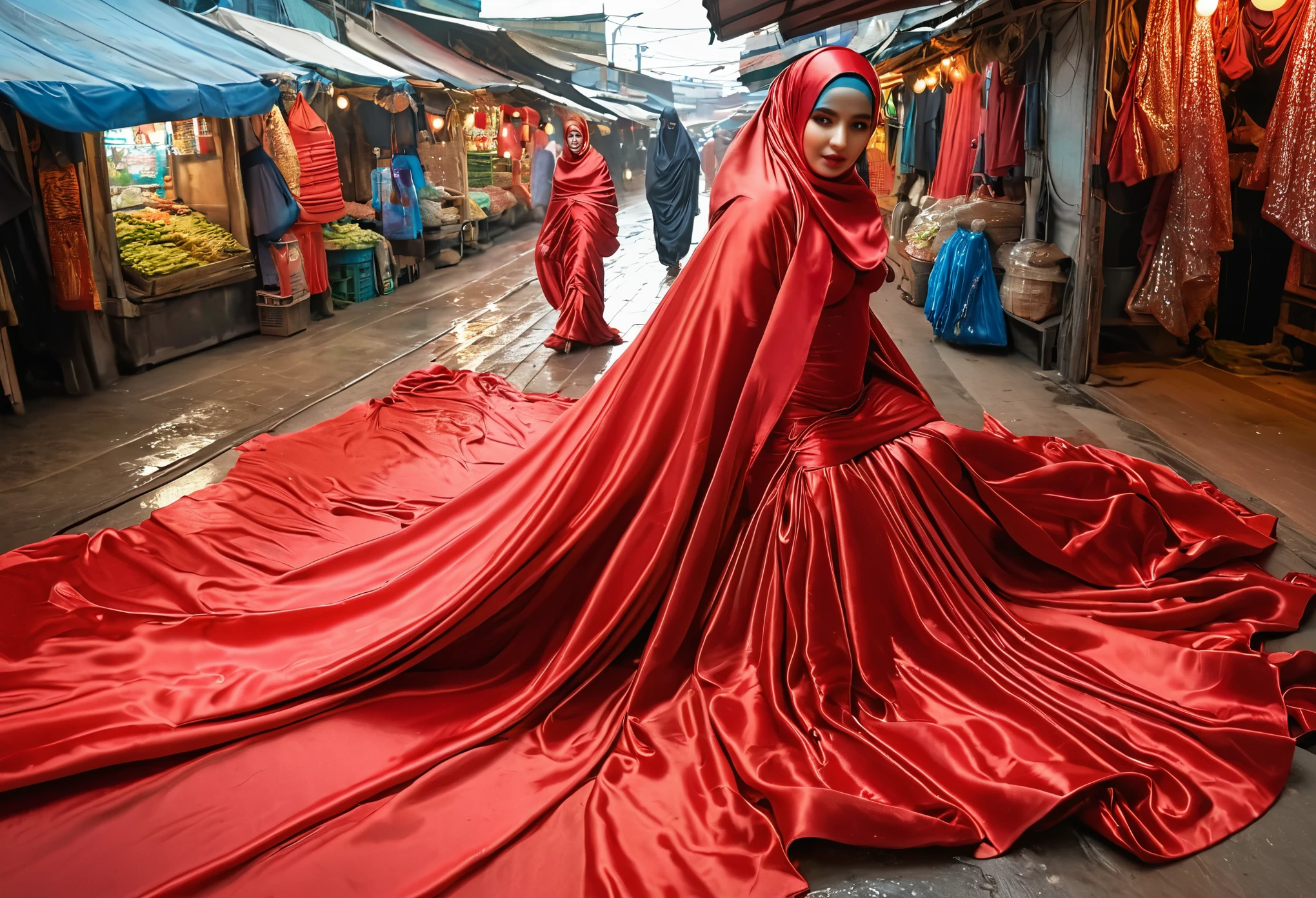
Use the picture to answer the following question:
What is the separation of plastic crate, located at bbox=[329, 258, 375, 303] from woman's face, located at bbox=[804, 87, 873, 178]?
8.67 meters

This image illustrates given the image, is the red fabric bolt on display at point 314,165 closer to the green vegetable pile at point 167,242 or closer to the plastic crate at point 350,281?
the green vegetable pile at point 167,242

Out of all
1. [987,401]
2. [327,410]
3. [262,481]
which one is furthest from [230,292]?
[987,401]

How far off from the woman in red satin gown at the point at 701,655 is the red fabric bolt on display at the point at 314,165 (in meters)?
6.57

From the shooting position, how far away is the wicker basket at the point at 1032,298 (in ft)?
22.5

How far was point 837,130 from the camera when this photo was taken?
265cm

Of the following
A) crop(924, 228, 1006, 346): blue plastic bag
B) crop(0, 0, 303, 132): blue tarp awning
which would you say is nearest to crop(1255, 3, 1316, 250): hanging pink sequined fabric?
crop(924, 228, 1006, 346): blue plastic bag

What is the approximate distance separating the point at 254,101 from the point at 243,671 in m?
6.39

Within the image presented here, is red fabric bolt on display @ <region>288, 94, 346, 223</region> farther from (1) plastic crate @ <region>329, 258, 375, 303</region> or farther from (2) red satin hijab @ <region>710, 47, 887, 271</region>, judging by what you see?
(2) red satin hijab @ <region>710, 47, 887, 271</region>

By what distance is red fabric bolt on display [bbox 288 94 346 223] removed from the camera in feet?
29.7

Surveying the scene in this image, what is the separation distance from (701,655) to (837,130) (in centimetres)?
157

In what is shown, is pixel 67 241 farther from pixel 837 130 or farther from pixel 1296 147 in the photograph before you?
pixel 1296 147

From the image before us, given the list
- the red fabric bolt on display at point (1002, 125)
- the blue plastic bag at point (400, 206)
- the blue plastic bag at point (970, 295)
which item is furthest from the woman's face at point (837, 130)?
the blue plastic bag at point (400, 206)

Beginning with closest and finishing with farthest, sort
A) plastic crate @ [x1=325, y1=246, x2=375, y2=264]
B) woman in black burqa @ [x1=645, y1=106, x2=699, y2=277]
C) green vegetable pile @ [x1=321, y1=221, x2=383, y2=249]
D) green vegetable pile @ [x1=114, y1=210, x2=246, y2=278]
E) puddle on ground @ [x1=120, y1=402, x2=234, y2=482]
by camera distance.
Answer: puddle on ground @ [x1=120, y1=402, x2=234, y2=482]
green vegetable pile @ [x1=114, y1=210, x2=246, y2=278]
green vegetable pile @ [x1=321, y1=221, x2=383, y2=249]
plastic crate @ [x1=325, y1=246, x2=375, y2=264]
woman in black burqa @ [x1=645, y1=106, x2=699, y2=277]

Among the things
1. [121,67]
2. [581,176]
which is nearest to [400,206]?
[581,176]
